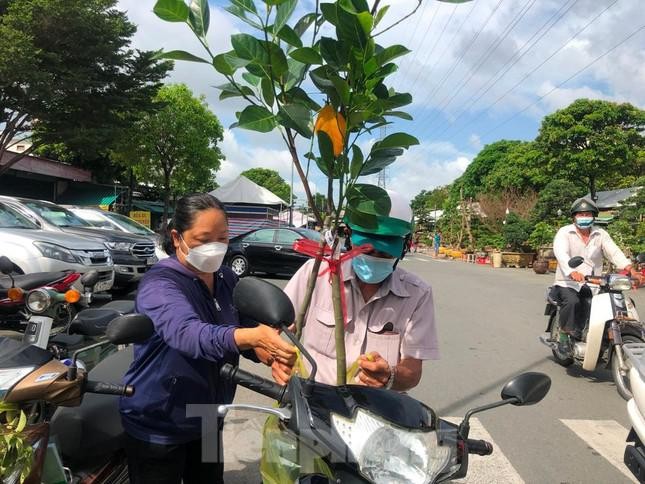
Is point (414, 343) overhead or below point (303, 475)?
overhead

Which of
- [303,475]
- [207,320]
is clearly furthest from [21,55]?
[303,475]

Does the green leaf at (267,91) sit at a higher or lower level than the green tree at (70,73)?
lower

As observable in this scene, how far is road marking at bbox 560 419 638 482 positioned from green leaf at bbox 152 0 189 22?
376 centimetres

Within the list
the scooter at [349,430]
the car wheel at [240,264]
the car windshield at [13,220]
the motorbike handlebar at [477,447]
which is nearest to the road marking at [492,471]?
the motorbike handlebar at [477,447]

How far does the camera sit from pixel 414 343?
1897 millimetres

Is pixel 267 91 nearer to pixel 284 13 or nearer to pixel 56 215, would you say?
pixel 284 13

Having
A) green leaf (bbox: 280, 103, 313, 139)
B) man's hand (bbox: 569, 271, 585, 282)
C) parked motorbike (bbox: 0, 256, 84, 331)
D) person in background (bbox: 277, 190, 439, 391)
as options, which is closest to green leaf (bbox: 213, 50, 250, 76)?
green leaf (bbox: 280, 103, 313, 139)

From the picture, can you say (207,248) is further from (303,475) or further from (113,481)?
(113,481)

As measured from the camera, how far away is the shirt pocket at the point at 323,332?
1.93m

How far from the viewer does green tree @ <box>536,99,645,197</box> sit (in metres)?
28.0

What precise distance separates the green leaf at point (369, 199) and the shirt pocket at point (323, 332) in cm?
61

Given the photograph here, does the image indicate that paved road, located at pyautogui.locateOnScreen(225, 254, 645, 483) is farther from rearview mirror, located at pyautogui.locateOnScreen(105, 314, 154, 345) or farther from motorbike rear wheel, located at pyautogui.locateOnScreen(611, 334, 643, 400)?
rearview mirror, located at pyautogui.locateOnScreen(105, 314, 154, 345)

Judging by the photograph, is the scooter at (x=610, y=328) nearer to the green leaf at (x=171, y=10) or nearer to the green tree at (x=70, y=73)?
the green leaf at (x=171, y=10)

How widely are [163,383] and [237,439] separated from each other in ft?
6.43
